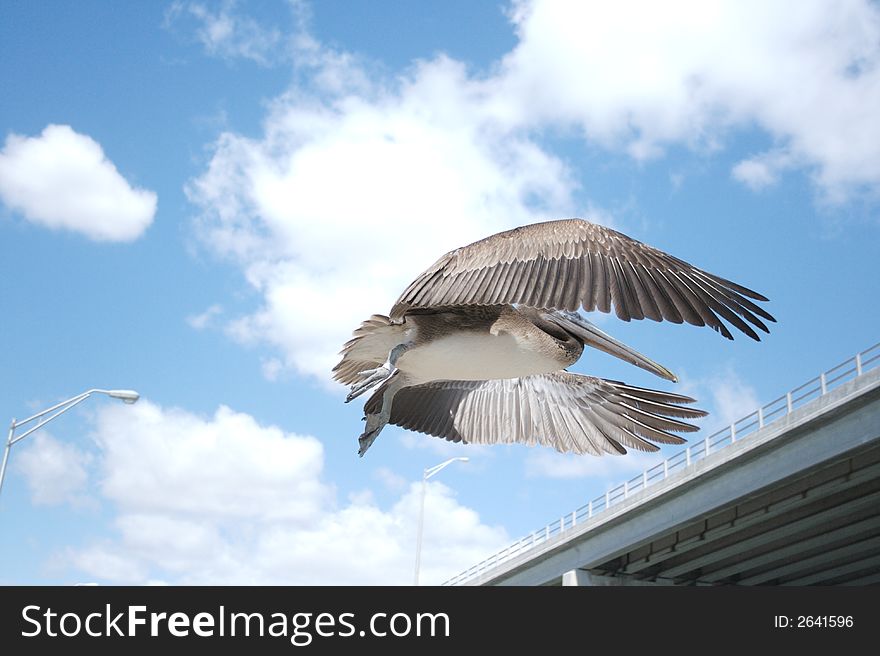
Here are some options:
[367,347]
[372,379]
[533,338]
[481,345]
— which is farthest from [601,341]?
[367,347]

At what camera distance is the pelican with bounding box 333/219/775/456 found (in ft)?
20.8

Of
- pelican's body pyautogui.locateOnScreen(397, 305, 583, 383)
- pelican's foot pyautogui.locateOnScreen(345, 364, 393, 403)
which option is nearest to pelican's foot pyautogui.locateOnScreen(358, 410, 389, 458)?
pelican's foot pyautogui.locateOnScreen(345, 364, 393, 403)

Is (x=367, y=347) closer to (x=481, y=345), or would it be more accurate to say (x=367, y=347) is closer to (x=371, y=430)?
(x=481, y=345)

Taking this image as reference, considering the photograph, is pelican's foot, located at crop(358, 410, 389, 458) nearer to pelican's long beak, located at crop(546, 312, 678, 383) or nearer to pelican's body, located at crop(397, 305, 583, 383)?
pelican's body, located at crop(397, 305, 583, 383)

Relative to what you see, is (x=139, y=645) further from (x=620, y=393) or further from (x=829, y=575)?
(x=829, y=575)

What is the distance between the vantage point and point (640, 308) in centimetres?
610

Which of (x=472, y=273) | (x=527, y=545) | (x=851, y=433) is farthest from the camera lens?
(x=527, y=545)

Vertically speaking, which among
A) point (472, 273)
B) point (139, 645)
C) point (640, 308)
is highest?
point (472, 273)

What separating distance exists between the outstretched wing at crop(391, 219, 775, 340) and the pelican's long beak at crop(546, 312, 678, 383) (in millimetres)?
663

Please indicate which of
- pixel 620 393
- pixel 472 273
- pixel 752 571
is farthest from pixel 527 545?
Answer: pixel 472 273

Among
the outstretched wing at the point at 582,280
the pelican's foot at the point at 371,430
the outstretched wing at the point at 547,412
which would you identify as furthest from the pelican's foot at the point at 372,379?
the outstretched wing at the point at 547,412

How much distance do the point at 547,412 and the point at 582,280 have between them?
3.65 meters

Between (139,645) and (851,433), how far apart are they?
2235 cm

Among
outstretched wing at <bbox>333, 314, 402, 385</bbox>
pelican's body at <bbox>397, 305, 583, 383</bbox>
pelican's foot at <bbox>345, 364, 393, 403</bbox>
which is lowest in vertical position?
pelican's foot at <bbox>345, 364, 393, 403</bbox>
